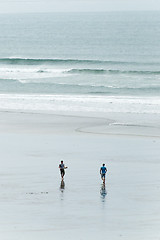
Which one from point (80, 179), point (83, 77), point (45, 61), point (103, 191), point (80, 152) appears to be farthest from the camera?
point (45, 61)

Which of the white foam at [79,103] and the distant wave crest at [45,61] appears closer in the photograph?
the white foam at [79,103]

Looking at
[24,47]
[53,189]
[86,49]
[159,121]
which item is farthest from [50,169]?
[24,47]

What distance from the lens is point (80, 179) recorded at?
3156 centimetres

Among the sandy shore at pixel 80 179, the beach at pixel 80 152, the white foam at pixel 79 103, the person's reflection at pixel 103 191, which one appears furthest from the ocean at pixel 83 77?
the person's reflection at pixel 103 191

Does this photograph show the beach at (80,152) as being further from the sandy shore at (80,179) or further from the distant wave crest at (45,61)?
the distant wave crest at (45,61)

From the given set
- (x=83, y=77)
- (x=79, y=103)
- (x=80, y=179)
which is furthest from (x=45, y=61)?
(x=80, y=179)

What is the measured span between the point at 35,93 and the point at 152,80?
44.6 ft

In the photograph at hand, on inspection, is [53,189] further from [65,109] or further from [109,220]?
[65,109]

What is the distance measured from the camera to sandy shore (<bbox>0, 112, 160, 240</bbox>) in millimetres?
24891

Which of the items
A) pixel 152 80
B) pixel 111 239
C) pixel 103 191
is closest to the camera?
pixel 111 239

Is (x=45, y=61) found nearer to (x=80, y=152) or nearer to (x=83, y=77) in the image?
(x=83, y=77)

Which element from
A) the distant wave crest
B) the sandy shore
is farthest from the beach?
the distant wave crest

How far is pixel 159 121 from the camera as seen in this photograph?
4706cm

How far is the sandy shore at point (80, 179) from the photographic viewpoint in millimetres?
24891
